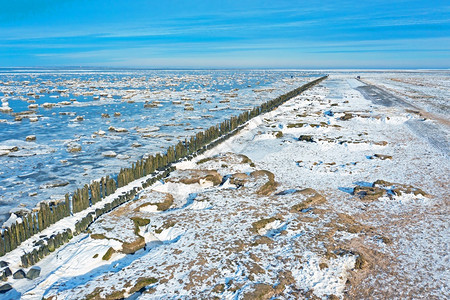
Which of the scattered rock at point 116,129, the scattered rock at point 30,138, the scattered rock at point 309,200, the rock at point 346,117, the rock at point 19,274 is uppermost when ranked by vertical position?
the rock at point 346,117

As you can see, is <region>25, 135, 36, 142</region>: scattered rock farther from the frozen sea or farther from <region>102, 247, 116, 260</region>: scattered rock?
<region>102, 247, 116, 260</region>: scattered rock

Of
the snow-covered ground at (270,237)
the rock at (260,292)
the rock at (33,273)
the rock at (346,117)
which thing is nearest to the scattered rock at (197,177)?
the snow-covered ground at (270,237)

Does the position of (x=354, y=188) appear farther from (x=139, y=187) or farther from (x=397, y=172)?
(x=139, y=187)

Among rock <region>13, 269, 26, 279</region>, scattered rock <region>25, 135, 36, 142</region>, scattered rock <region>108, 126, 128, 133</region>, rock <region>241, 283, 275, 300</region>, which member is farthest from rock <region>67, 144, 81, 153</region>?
rock <region>241, 283, 275, 300</region>

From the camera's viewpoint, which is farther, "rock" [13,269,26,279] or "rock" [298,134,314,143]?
"rock" [298,134,314,143]

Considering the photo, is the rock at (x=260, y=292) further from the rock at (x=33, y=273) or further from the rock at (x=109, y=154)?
the rock at (x=109, y=154)

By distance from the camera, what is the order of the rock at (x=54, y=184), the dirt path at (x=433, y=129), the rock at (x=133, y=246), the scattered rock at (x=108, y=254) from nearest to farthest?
the scattered rock at (x=108, y=254) < the rock at (x=133, y=246) < the rock at (x=54, y=184) < the dirt path at (x=433, y=129)

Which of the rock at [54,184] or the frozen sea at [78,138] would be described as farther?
the frozen sea at [78,138]

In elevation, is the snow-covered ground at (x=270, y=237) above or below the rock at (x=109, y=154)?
below

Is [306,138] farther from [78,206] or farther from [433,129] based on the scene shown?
[78,206]
